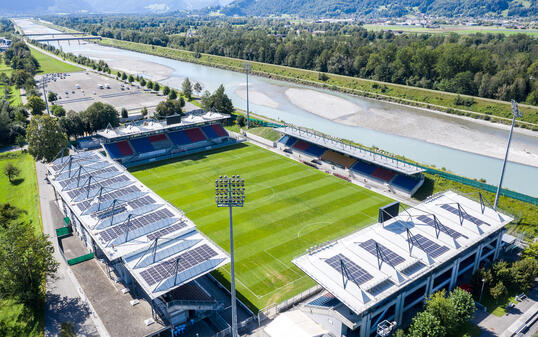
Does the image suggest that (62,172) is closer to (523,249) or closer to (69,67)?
(523,249)

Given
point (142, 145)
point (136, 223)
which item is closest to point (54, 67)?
point (142, 145)

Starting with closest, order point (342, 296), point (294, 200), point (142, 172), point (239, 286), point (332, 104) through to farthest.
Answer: point (342, 296)
point (239, 286)
point (294, 200)
point (142, 172)
point (332, 104)

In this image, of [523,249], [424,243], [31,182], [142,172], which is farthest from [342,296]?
[31,182]

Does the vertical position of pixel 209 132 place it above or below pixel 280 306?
above

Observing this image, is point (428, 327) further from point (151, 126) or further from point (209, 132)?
point (151, 126)

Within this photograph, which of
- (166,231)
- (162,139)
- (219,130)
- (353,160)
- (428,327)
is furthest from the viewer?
(219,130)

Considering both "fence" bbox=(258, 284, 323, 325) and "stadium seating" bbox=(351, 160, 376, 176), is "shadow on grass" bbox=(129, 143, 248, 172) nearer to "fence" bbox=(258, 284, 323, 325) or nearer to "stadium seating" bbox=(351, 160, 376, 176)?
"stadium seating" bbox=(351, 160, 376, 176)
